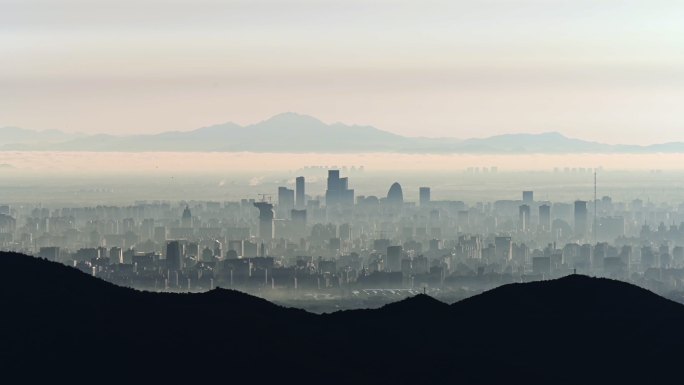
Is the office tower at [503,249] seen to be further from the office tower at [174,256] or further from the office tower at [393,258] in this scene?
the office tower at [174,256]

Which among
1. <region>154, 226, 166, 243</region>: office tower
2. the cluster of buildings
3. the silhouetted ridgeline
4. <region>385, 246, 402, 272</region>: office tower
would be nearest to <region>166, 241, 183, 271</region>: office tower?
the cluster of buildings

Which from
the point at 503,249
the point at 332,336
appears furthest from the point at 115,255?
the point at 332,336

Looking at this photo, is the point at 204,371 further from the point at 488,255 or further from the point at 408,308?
the point at 488,255

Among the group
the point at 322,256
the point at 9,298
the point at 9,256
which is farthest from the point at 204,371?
the point at 322,256

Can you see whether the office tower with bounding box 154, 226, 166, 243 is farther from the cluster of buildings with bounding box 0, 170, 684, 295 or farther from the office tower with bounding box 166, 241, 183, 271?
the office tower with bounding box 166, 241, 183, 271

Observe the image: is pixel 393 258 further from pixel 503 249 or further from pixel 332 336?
pixel 332 336

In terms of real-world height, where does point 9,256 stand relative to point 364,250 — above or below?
above

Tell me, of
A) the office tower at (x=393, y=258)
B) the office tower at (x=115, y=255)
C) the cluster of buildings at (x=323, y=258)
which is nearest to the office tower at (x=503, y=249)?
the cluster of buildings at (x=323, y=258)
